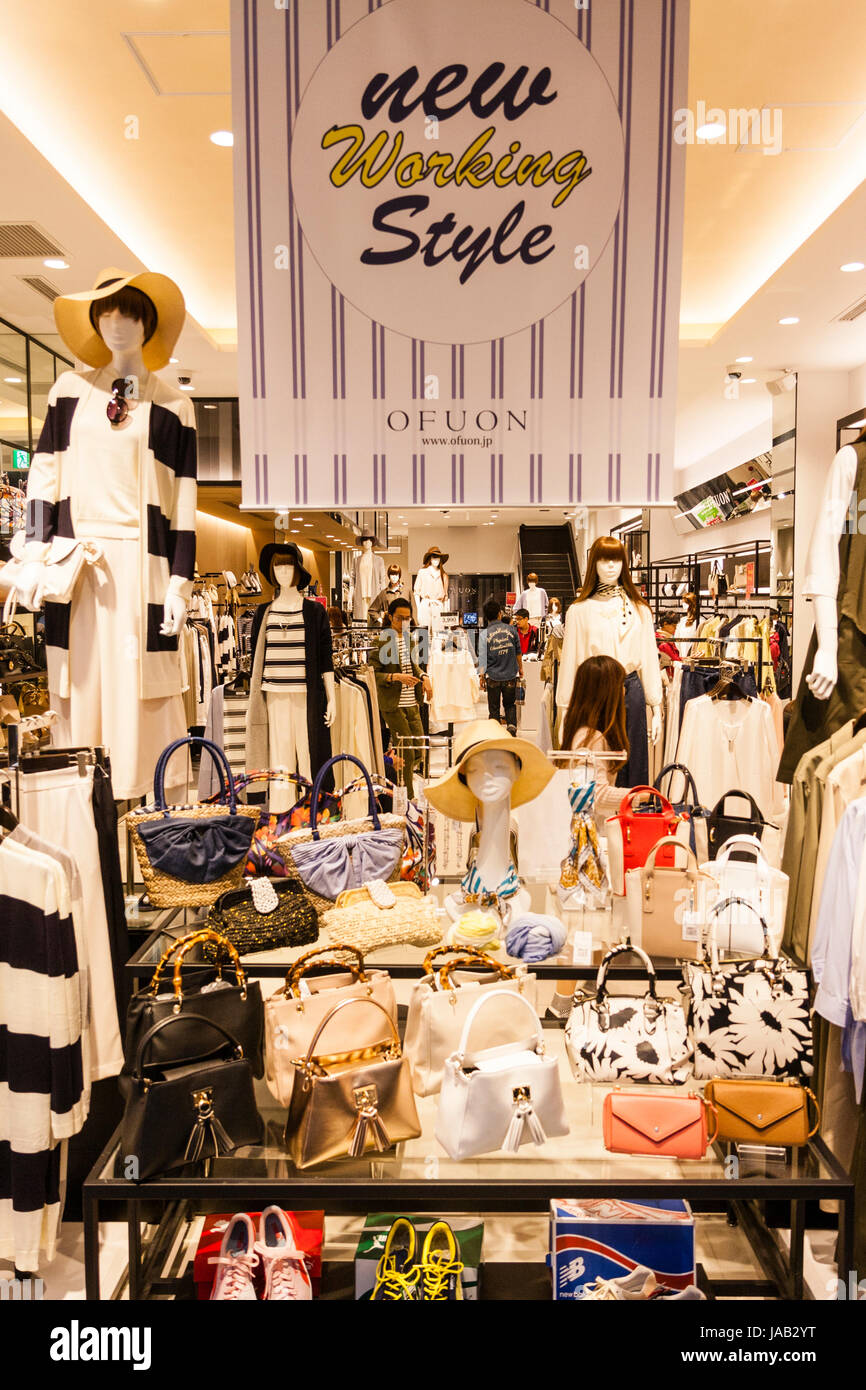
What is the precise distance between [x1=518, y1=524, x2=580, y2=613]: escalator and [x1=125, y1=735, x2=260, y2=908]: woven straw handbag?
182 cm

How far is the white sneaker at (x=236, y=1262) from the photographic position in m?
1.99

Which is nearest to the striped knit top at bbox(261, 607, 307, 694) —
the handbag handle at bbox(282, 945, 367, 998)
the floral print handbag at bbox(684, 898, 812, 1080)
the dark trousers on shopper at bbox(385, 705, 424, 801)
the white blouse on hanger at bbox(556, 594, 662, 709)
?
the dark trousers on shopper at bbox(385, 705, 424, 801)

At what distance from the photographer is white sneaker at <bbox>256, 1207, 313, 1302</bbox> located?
2.02 m

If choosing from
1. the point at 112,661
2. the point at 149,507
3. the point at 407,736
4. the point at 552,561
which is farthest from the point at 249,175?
the point at 552,561

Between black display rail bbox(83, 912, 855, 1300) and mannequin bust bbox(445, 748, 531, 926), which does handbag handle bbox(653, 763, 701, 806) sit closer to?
mannequin bust bbox(445, 748, 531, 926)

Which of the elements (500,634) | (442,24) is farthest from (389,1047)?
(500,634)

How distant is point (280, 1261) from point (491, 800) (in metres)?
1.19

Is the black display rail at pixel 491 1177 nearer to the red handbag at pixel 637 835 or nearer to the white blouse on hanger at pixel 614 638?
the red handbag at pixel 637 835

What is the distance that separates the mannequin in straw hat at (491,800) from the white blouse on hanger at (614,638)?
1611 millimetres

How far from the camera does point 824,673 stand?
262 cm

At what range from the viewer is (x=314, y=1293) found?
219 centimetres

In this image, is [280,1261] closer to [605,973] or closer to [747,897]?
[605,973]

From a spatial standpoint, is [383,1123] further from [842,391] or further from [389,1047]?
[842,391]

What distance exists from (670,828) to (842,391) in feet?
20.8
